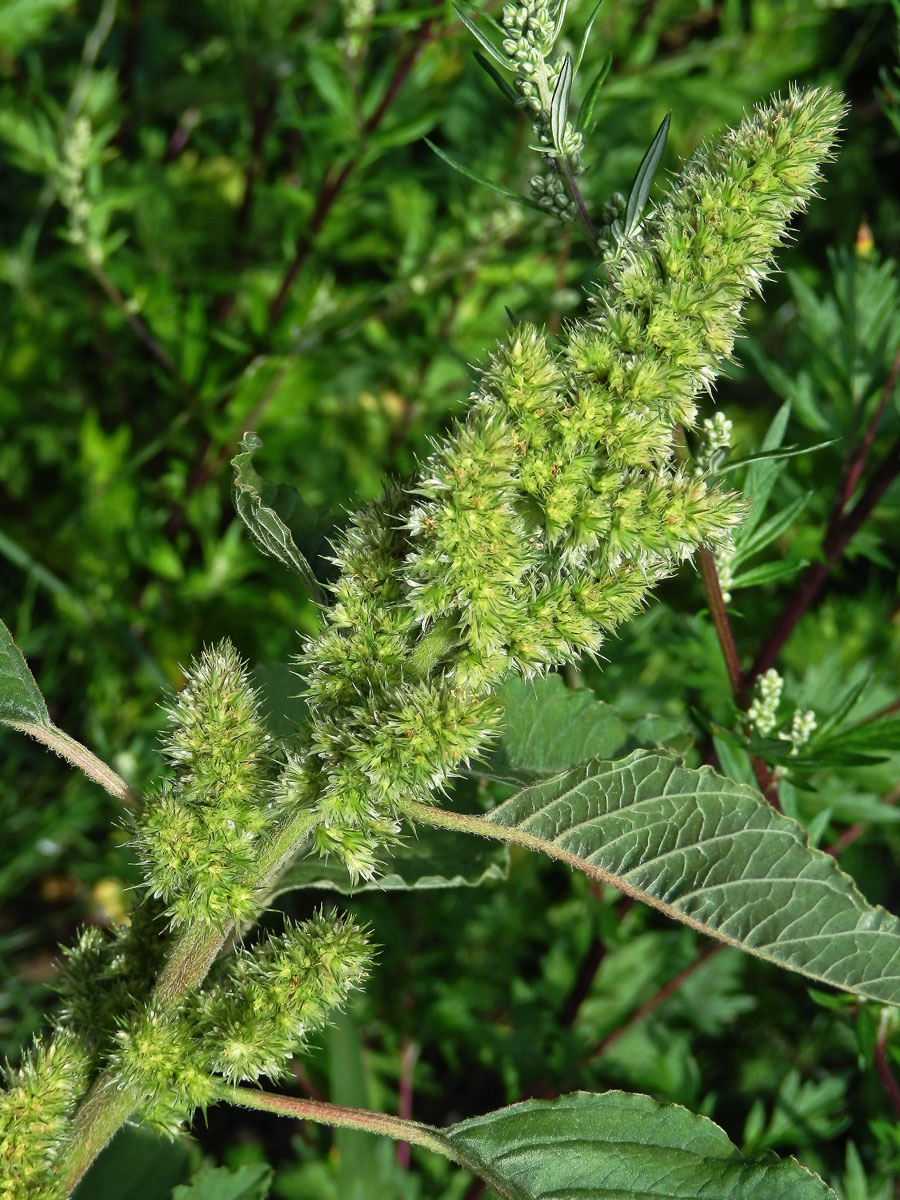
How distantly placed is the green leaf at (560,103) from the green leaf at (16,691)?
102 centimetres

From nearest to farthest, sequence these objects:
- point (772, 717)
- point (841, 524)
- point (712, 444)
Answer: point (712, 444)
point (772, 717)
point (841, 524)

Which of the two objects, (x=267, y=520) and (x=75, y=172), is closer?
(x=267, y=520)

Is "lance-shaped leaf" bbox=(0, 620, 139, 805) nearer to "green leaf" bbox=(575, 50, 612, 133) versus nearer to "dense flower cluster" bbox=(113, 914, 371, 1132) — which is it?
"dense flower cluster" bbox=(113, 914, 371, 1132)

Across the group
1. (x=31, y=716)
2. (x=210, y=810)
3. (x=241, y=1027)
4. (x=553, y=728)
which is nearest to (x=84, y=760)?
(x=31, y=716)

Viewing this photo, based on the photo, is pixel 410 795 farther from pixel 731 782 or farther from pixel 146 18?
pixel 146 18

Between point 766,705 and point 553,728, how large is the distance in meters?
0.39

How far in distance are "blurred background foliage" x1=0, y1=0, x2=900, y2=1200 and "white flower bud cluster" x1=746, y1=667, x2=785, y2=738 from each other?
45 centimetres

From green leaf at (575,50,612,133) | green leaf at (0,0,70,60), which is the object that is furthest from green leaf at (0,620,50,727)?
green leaf at (0,0,70,60)

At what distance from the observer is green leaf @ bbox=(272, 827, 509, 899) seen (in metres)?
1.69

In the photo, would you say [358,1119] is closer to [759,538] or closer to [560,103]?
[759,538]

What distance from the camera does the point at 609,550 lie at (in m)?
1.29

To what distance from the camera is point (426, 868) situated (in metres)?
1.79

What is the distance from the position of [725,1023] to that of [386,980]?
1.06 m

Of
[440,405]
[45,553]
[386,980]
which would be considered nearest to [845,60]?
[440,405]
